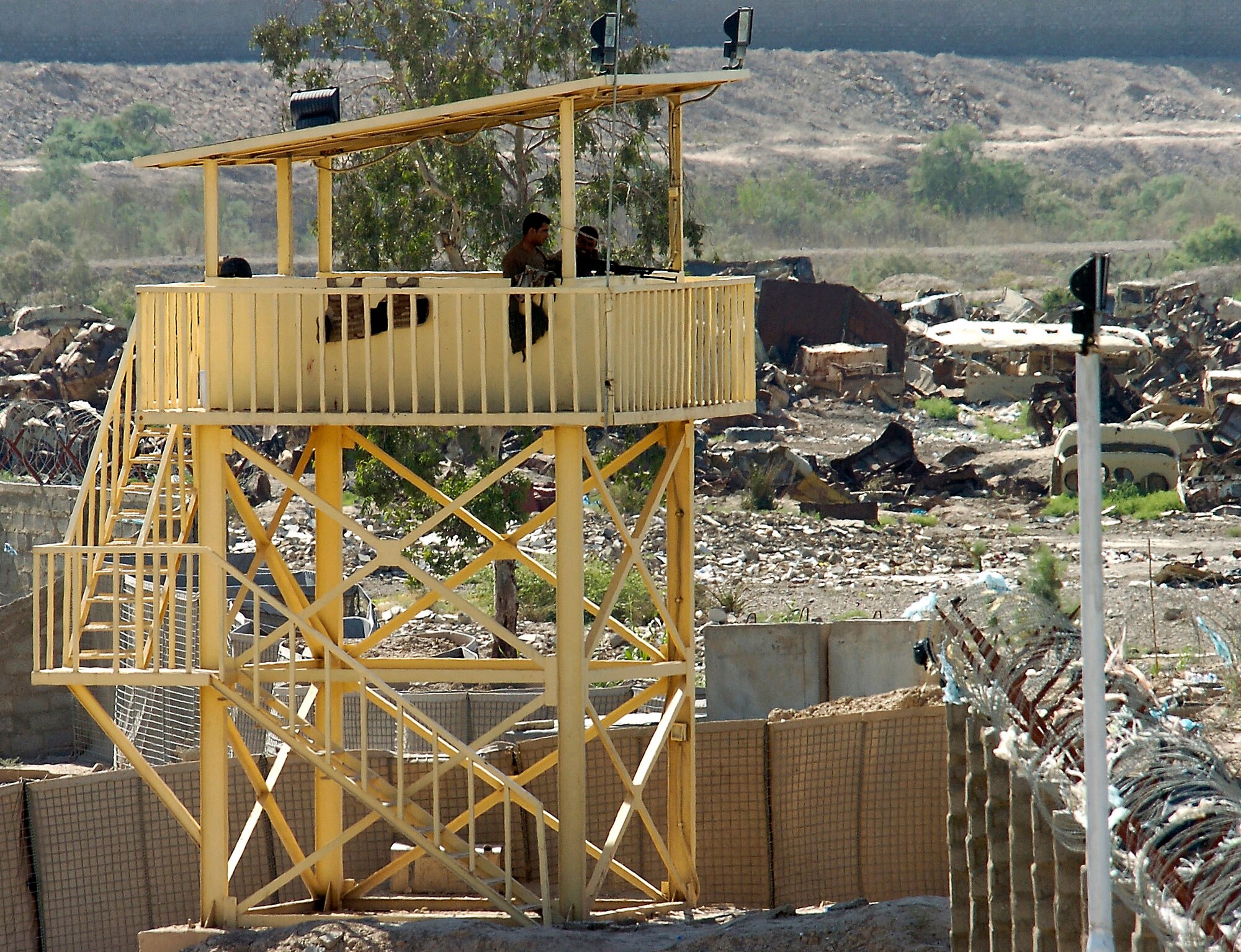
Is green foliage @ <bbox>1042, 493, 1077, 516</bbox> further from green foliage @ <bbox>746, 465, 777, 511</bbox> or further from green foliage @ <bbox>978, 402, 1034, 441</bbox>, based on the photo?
green foliage @ <bbox>978, 402, 1034, 441</bbox>

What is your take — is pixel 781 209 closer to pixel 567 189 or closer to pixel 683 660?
pixel 683 660

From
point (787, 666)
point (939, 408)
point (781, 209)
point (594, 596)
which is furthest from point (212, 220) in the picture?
point (781, 209)

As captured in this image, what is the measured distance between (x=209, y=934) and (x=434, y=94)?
38.4 ft

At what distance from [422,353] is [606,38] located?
212 cm

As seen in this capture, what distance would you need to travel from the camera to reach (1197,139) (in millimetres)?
80188

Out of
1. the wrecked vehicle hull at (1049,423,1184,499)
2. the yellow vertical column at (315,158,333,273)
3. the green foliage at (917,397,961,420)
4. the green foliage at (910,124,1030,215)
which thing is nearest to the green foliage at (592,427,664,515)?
the yellow vertical column at (315,158,333,273)

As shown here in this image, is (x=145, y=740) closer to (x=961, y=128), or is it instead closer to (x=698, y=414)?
(x=698, y=414)

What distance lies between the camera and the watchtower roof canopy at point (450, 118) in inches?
403

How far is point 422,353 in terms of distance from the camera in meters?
10.6

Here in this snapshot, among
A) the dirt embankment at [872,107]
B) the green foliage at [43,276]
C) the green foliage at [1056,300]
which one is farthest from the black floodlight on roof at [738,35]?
the dirt embankment at [872,107]

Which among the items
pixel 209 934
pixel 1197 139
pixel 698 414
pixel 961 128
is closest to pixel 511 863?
pixel 209 934

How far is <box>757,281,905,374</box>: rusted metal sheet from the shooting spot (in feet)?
140

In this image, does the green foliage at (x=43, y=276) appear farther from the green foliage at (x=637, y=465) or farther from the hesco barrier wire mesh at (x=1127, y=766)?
the hesco barrier wire mesh at (x=1127, y=766)

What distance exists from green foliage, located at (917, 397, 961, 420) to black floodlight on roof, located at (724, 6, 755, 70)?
27073 mm
